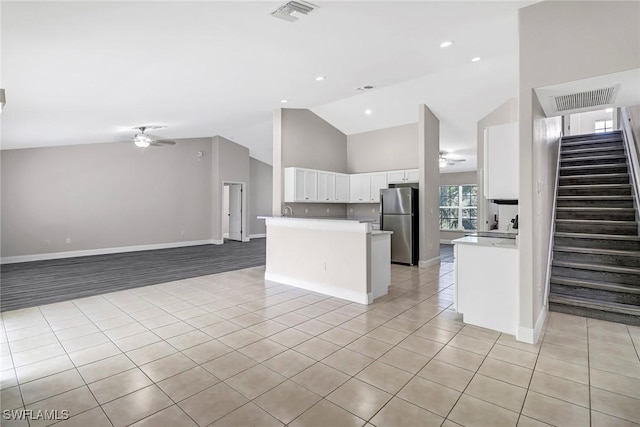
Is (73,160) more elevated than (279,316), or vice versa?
(73,160)

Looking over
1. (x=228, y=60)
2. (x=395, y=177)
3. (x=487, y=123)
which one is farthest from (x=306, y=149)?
(x=487, y=123)

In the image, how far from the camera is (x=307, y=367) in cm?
248

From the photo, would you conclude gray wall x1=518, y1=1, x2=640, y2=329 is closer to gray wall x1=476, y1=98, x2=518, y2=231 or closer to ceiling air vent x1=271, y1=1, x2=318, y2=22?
ceiling air vent x1=271, y1=1, x2=318, y2=22

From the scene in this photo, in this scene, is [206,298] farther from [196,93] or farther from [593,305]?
[593,305]

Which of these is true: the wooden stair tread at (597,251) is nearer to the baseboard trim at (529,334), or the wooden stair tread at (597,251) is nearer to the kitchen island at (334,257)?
the baseboard trim at (529,334)

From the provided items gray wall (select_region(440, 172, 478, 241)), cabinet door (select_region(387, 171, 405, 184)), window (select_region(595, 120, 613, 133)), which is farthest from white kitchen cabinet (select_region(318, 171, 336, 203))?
window (select_region(595, 120, 613, 133))

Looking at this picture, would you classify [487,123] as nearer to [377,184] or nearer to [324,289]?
[377,184]

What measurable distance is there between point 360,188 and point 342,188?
0.44 metres

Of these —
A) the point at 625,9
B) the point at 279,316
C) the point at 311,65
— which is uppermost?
the point at 311,65

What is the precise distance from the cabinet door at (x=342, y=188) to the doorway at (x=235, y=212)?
4.15 m

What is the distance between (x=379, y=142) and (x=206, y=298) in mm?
5205

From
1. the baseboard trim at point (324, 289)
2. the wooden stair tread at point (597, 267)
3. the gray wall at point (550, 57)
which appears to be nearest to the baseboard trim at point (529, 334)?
the gray wall at point (550, 57)

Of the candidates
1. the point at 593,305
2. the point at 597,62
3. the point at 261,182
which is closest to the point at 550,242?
the point at 593,305

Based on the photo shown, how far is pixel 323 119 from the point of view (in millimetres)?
7406
